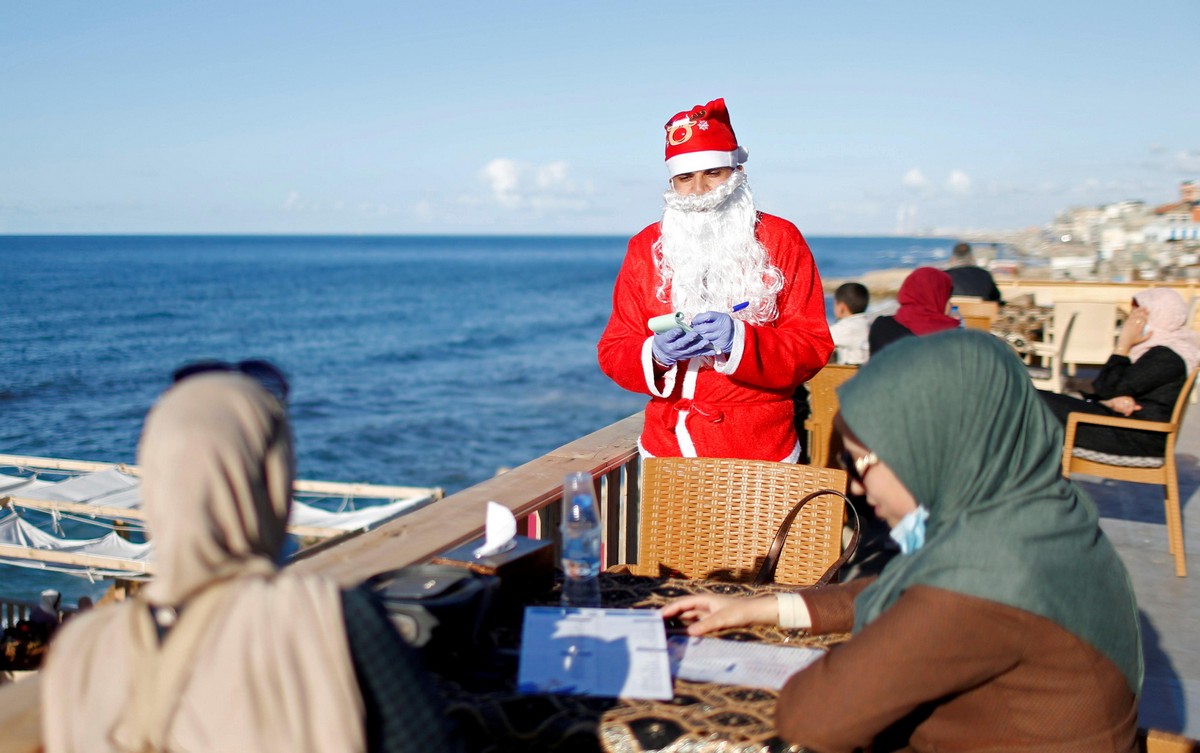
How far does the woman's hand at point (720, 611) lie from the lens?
1969 mm

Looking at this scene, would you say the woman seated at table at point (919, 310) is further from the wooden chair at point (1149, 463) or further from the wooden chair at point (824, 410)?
the wooden chair at point (1149, 463)

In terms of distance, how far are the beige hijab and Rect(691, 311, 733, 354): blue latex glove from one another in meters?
1.87

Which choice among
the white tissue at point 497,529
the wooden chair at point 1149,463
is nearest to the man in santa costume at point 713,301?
the white tissue at point 497,529

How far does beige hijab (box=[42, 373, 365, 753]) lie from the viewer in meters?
1.15

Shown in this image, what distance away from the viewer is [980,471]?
1505 millimetres

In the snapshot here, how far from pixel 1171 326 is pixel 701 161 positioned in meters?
3.49

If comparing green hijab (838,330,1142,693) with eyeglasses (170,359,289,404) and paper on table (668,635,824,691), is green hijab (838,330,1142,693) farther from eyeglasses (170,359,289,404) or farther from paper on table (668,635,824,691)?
eyeglasses (170,359,289,404)

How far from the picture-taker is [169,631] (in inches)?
47.1

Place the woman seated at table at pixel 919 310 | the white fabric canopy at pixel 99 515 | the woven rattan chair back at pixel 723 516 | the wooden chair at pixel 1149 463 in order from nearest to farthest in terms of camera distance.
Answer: the woven rattan chair back at pixel 723 516, the wooden chair at pixel 1149 463, the woman seated at table at pixel 919 310, the white fabric canopy at pixel 99 515

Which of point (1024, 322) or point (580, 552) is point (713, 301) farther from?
point (1024, 322)

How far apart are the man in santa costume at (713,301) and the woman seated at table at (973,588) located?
1443 mm

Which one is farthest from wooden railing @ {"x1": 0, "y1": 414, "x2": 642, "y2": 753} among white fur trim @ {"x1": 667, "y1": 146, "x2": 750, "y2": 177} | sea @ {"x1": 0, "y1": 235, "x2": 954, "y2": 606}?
sea @ {"x1": 0, "y1": 235, "x2": 954, "y2": 606}

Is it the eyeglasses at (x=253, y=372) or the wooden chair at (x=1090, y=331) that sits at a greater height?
the eyeglasses at (x=253, y=372)

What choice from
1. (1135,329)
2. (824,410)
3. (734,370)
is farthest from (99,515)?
(1135,329)
